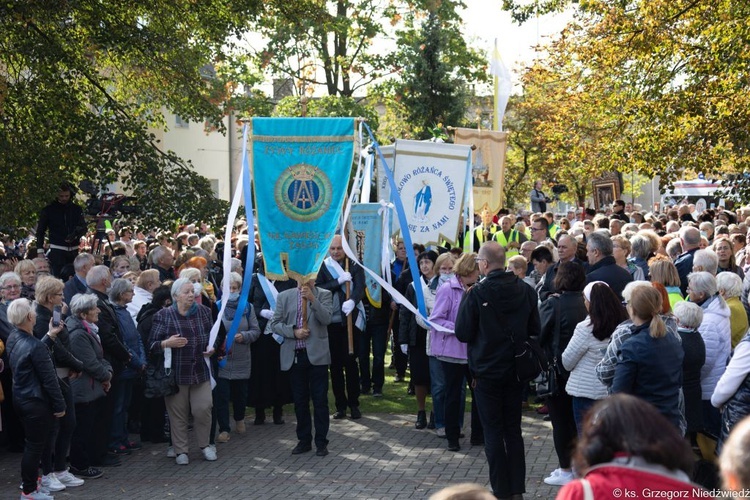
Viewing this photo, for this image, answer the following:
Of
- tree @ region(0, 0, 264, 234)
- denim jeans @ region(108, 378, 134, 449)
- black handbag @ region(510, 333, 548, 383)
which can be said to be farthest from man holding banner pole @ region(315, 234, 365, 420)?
tree @ region(0, 0, 264, 234)

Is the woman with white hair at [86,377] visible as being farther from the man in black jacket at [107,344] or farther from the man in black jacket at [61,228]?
the man in black jacket at [61,228]

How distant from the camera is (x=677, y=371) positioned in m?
6.77

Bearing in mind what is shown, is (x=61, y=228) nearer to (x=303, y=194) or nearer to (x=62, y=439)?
(x=303, y=194)

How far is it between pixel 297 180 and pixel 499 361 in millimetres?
3349

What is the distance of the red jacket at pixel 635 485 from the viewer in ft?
10.4

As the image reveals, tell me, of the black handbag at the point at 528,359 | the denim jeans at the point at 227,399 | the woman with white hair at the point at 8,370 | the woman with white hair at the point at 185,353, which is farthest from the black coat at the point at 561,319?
the woman with white hair at the point at 8,370

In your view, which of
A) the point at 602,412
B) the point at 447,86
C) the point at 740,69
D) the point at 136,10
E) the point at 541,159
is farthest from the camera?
the point at 541,159

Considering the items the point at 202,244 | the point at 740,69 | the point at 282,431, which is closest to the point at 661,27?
the point at 740,69

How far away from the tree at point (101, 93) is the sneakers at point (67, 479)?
5.47 m

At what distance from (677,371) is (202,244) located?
9.06 metres

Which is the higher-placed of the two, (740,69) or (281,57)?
(281,57)

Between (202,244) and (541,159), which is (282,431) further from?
(541,159)

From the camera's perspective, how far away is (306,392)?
10.2 m

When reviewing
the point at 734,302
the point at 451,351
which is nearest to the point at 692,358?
the point at 734,302
